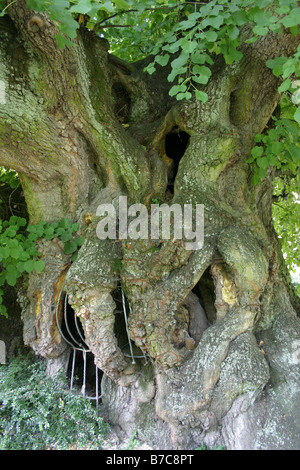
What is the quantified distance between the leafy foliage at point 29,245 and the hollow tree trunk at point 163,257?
94 millimetres

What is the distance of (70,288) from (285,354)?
1845 mm

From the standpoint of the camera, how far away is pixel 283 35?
2.79 m

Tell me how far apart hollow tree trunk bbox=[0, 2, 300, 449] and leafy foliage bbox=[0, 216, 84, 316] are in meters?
0.09

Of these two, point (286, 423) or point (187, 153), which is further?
point (187, 153)

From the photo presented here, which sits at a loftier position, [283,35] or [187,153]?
[283,35]

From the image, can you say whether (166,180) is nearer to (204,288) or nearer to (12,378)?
(204,288)

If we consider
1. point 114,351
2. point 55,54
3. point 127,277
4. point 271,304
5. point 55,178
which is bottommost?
point 114,351

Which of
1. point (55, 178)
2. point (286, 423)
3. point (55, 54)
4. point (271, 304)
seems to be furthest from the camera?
point (55, 178)

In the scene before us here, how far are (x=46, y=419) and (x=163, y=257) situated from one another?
155 cm

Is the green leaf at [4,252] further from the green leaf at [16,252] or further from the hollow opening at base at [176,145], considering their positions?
the hollow opening at base at [176,145]

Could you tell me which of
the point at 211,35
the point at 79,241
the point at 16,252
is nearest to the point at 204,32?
the point at 211,35

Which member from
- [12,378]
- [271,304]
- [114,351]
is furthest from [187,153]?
[12,378]

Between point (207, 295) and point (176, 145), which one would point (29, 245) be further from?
point (176, 145)

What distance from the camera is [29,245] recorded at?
124 inches
